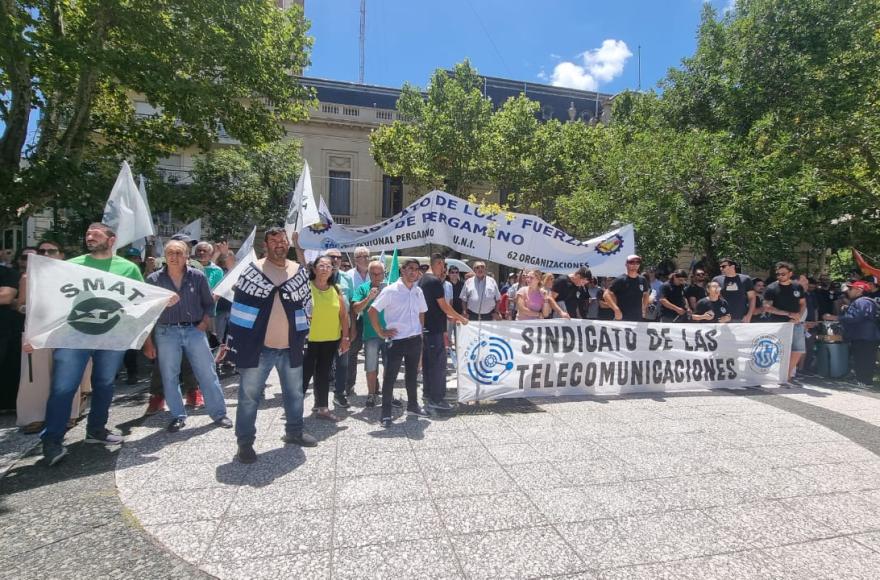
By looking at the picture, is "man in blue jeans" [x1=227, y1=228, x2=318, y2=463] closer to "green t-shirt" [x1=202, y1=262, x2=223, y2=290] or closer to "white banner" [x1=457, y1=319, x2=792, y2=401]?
"white banner" [x1=457, y1=319, x2=792, y2=401]

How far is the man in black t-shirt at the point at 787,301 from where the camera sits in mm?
7379

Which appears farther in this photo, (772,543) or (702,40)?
(702,40)

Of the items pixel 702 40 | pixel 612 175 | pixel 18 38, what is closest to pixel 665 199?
pixel 612 175

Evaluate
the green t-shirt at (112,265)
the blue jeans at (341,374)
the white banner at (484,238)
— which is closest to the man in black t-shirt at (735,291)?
the white banner at (484,238)

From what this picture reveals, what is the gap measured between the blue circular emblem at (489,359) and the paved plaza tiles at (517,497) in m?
0.59

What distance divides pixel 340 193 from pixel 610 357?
2575 cm

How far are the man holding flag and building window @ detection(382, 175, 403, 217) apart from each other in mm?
26466

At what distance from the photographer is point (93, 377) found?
4145 millimetres

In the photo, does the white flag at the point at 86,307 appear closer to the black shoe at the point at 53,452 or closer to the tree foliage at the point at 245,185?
the black shoe at the point at 53,452

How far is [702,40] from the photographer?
17.5 meters

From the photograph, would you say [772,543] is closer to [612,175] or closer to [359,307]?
[359,307]

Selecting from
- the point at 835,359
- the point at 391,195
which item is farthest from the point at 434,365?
the point at 391,195

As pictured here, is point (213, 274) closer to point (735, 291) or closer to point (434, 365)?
point (434, 365)

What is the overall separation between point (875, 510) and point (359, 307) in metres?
4.84
